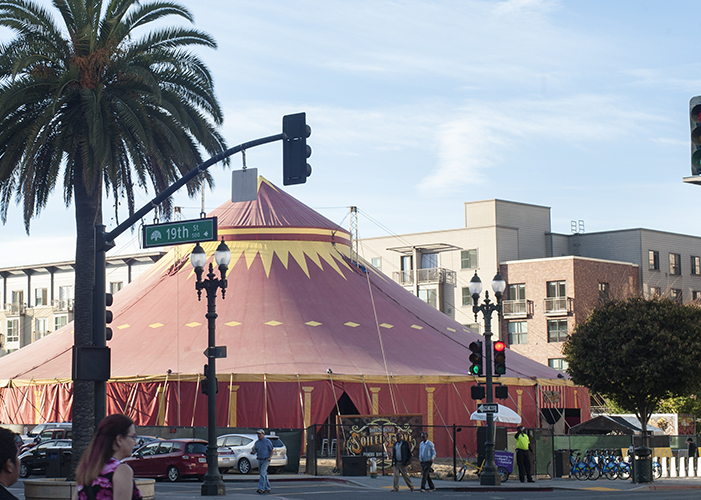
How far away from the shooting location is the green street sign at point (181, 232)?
1655cm

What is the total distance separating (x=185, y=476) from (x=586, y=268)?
137ft

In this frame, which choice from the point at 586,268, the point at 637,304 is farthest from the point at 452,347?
the point at 586,268

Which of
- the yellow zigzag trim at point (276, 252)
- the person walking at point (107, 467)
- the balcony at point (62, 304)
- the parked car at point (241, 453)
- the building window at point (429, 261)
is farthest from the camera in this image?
the balcony at point (62, 304)

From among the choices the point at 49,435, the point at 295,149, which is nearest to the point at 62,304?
the point at 49,435

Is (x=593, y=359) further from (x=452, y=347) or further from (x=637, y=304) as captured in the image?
(x=452, y=347)

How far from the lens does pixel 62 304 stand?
278 feet

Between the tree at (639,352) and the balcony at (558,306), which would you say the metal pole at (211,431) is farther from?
the balcony at (558,306)

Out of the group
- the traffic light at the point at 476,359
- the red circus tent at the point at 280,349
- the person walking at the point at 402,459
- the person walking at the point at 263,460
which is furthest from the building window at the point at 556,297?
the person walking at the point at 263,460

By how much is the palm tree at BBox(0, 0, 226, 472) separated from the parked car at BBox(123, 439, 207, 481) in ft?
25.7

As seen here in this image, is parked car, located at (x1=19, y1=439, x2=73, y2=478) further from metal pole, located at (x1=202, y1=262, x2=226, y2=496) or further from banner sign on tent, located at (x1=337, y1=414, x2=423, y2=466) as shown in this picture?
banner sign on tent, located at (x1=337, y1=414, x2=423, y2=466)

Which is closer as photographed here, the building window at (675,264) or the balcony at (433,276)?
the balcony at (433,276)

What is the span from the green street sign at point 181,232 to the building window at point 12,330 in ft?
249

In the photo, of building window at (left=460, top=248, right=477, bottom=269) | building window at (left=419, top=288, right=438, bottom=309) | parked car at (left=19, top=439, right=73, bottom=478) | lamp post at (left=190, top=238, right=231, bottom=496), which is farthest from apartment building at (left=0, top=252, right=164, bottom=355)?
lamp post at (left=190, top=238, right=231, bottom=496)

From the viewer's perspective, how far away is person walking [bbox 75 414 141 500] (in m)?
5.65
